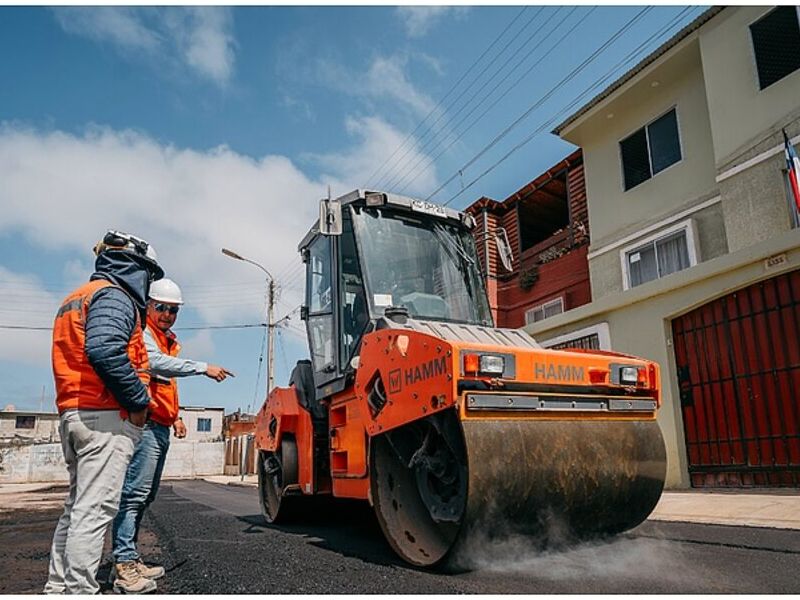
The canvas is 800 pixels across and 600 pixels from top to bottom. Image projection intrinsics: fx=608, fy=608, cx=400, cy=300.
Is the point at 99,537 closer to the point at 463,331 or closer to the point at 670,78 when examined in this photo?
the point at 463,331

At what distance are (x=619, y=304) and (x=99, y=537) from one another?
813cm

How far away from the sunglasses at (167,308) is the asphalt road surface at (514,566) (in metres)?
1.59

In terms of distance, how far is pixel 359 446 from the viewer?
4.31 metres

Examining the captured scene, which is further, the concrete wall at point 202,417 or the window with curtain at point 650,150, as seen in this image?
the concrete wall at point 202,417

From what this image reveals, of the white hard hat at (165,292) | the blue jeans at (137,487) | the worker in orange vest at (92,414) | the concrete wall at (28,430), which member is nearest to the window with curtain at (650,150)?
the white hard hat at (165,292)

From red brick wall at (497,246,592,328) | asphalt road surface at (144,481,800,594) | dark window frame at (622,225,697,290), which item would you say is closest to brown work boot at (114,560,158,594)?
asphalt road surface at (144,481,800,594)

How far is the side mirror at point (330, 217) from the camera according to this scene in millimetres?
4629

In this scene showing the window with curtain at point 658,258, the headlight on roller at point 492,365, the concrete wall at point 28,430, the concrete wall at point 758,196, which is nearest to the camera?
the headlight on roller at point 492,365

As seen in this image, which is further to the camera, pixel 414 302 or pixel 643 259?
pixel 643 259

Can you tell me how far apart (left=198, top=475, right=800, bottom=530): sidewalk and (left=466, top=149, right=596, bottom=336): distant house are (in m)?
7.22

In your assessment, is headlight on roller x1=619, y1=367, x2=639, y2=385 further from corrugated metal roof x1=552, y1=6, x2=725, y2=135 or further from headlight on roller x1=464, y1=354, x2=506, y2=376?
corrugated metal roof x1=552, y1=6, x2=725, y2=135

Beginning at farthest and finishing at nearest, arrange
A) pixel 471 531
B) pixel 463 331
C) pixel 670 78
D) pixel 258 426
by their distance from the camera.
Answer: pixel 670 78 → pixel 258 426 → pixel 463 331 → pixel 471 531

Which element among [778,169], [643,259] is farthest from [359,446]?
[643,259]

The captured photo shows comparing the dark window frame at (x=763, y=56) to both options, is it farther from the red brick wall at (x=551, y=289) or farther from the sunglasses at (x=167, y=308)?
the sunglasses at (x=167, y=308)
